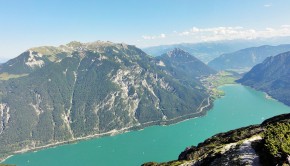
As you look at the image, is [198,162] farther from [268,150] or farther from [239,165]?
[268,150]

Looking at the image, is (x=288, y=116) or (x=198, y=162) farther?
(x=288, y=116)

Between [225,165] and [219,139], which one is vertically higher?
[225,165]

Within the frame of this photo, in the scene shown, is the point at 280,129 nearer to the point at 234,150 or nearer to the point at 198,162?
the point at 234,150

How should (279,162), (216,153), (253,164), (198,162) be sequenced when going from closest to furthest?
(279,162)
(253,164)
(216,153)
(198,162)

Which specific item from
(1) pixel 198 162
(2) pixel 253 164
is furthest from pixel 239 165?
(1) pixel 198 162

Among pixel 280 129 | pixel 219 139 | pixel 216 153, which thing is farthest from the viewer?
pixel 219 139

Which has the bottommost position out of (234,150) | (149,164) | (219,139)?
(149,164)

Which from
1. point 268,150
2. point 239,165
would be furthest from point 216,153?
point 268,150
